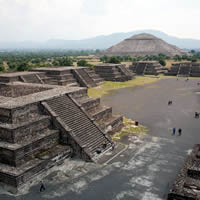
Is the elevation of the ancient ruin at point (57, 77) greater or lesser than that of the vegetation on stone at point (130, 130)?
greater

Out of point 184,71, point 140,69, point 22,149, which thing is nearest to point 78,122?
point 22,149

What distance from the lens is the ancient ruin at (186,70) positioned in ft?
270

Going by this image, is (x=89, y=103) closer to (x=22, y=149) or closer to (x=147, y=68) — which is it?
(x=22, y=149)

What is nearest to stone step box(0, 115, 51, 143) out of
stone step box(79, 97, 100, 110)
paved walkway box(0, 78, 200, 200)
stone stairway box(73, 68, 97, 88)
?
paved walkway box(0, 78, 200, 200)

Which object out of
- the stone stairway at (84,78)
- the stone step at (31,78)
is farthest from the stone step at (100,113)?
the stone stairway at (84,78)

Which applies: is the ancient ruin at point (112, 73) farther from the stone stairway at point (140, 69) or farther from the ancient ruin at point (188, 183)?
the ancient ruin at point (188, 183)

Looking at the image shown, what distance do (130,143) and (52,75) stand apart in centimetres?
3192

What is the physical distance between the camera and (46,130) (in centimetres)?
1883

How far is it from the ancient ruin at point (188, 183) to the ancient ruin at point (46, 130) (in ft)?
22.2

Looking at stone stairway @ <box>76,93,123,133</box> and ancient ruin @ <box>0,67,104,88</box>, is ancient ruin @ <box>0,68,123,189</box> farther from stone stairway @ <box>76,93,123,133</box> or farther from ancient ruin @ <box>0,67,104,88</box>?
ancient ruin @ <box>0,67,104,88</box>

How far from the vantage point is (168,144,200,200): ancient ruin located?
12.9 m

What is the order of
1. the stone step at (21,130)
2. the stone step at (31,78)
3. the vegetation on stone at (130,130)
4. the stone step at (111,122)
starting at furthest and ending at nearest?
the stone step at (31,78) → the vegetation on stone at (130,130) → the stone step at (111,122) → the stone step at (21,130)

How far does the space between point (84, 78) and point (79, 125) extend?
3518 centimetres

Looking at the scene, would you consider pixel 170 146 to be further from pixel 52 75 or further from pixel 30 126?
pixel 52 75
